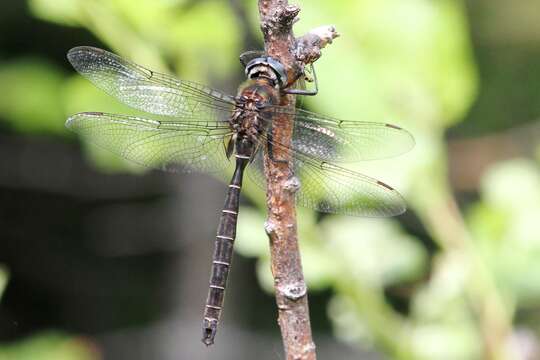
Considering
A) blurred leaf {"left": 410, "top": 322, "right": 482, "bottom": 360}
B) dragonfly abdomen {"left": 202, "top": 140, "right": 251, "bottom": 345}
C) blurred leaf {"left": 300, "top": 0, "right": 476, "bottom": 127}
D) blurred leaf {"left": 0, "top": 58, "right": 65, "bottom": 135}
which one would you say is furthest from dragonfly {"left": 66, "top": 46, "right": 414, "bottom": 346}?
blurred leaf {"left": 0, "top": 58, "right": 65, "bottom": 135}

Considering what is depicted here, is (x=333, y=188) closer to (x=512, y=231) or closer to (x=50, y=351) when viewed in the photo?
(x=512, y=231)

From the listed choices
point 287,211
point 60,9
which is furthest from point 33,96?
point 287,211

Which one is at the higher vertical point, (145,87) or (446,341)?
(145,87)

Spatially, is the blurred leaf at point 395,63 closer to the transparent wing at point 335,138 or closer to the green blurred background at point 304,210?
the green blurred background at point 304,210

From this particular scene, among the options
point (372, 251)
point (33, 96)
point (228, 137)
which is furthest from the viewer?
point (33, 96)

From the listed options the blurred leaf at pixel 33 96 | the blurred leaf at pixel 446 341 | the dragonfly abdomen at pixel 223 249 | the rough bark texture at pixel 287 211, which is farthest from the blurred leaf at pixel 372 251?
the blurred leaf at pixel 33 96

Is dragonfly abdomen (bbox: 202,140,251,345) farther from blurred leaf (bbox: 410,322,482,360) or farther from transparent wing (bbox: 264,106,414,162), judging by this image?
blurred leaf (bbox: 410,322,482,360)
